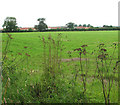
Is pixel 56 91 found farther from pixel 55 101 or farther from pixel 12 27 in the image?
pixel 12 27

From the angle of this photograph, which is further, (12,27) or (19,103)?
(12,27)

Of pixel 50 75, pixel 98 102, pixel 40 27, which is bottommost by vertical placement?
pixel 98 102

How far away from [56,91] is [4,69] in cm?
153

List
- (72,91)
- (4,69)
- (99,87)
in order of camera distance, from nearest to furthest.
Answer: (72,91) → (99,87) → (4,69)

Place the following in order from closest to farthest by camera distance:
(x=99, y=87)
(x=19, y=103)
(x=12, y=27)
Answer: (x=19, y=103), (x=99, y=87), (x=12, y=27)

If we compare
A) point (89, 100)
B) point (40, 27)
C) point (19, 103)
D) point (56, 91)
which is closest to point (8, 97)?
point (19, 103)

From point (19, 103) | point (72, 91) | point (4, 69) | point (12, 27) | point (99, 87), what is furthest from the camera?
point (12, 27)

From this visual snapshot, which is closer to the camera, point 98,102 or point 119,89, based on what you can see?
point 98,102

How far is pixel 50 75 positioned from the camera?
3613 mm

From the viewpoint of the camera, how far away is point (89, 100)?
2.91 m

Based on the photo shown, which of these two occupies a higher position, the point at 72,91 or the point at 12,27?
the point at 12,27

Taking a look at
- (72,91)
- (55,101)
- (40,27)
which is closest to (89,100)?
(72,91)

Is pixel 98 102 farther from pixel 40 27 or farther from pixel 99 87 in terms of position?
pixel 40 27

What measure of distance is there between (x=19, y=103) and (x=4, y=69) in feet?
4.28
